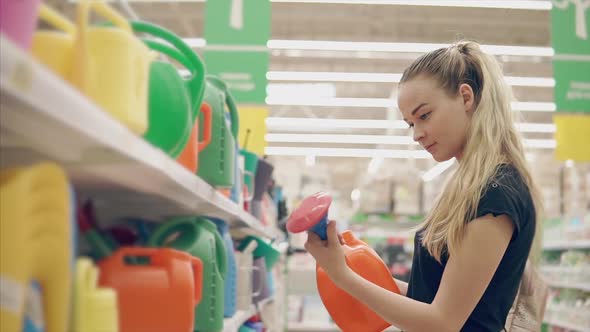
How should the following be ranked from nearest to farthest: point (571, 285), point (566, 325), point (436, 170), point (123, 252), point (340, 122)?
point (123, 252) → point (571, 285) → point (566, 325) → point (340, 122) → point (436, 170)

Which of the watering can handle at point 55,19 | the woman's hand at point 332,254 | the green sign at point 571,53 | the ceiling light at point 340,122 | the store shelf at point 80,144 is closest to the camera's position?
the store shelf at point 80,144

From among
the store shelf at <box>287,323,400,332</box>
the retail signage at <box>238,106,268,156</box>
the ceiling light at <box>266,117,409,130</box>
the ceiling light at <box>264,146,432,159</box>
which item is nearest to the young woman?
the retail signage at <box>238,106,268,156</box>

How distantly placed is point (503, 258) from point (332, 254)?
1.43 ft

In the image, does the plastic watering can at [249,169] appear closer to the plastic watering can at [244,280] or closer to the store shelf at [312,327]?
the plastic watering can at [244,280]

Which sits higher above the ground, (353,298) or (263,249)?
(353,298)

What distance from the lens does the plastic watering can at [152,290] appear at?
1.05 meters

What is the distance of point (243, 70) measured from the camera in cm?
523

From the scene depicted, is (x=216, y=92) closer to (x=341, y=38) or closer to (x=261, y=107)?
(x=261, y=107)

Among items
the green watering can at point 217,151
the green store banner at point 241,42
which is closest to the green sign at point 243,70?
the green store banner at point 241,42

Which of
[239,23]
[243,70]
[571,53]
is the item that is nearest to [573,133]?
[571,53]

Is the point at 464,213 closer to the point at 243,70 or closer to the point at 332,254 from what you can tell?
the point at 332,254

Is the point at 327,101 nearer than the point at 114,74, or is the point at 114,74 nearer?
the point at 114,74

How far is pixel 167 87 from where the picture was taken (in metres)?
1.23

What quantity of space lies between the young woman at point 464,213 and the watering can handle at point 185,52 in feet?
1.57
